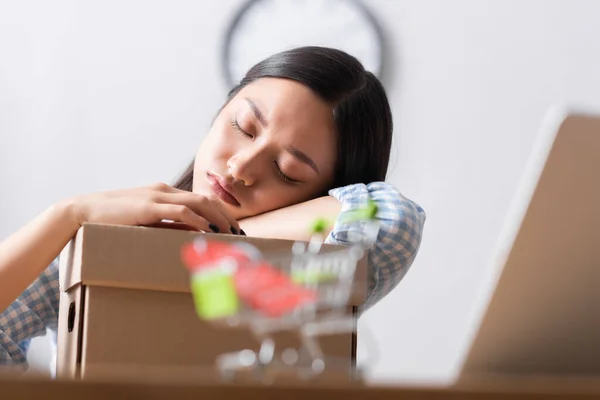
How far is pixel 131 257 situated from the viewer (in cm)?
88

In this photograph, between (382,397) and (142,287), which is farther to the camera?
(142,287)

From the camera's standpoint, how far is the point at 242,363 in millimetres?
622

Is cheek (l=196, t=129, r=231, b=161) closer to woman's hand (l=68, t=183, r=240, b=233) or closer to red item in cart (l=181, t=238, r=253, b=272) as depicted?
woman's hand (l=68, t=183, r=240, b=233)

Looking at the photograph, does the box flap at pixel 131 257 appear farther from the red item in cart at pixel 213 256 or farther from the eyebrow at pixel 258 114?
the eyebrow at pixel 258 114

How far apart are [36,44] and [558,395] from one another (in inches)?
73.0

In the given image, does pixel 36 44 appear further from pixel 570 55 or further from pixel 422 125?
pixel 570 55

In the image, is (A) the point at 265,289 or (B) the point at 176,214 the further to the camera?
(B) the point at 176,214

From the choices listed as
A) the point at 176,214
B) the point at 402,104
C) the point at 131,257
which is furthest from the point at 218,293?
the point at 402,104

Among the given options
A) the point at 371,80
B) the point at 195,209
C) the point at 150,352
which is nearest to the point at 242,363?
the point at 150,352

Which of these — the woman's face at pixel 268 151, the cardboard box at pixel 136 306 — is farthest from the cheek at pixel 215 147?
the cardboard box at pixel 136 306

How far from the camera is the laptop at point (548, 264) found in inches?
24.1

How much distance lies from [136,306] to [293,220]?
33cm

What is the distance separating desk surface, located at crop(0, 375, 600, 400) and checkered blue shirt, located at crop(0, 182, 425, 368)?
58 centimetres

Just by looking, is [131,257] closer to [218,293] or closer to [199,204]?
[199,204]
